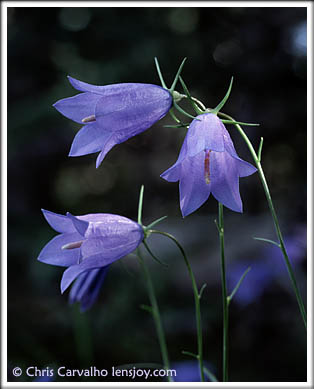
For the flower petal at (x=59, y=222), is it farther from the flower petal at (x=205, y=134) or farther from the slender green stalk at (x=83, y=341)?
the slender green stalk at (x=83, y=341)

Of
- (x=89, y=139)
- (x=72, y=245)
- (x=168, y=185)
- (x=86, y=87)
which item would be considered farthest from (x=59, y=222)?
(x=168, y=185)

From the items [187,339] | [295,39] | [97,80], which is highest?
[295,39]

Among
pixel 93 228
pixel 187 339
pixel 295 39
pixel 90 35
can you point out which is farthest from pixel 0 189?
pixel 295 39

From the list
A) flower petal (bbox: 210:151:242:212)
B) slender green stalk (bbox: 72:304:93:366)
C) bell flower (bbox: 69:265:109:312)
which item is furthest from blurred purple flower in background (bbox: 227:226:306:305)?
flower petal (bbox: 210:151:242:212)

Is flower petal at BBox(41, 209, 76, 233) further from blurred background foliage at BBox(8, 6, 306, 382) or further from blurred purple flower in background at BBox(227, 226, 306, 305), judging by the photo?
blurred purple flower in background at BBox(227, 226, 306, 305)

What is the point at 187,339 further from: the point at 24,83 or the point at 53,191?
the point at 24,83

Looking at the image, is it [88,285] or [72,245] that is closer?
[72,245]

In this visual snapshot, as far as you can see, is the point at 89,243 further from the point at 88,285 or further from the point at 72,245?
the point at 88,285

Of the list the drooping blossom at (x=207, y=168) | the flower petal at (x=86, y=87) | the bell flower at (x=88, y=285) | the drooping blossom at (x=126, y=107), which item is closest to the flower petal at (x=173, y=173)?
the drooping blossom at (x=207, y=168)
